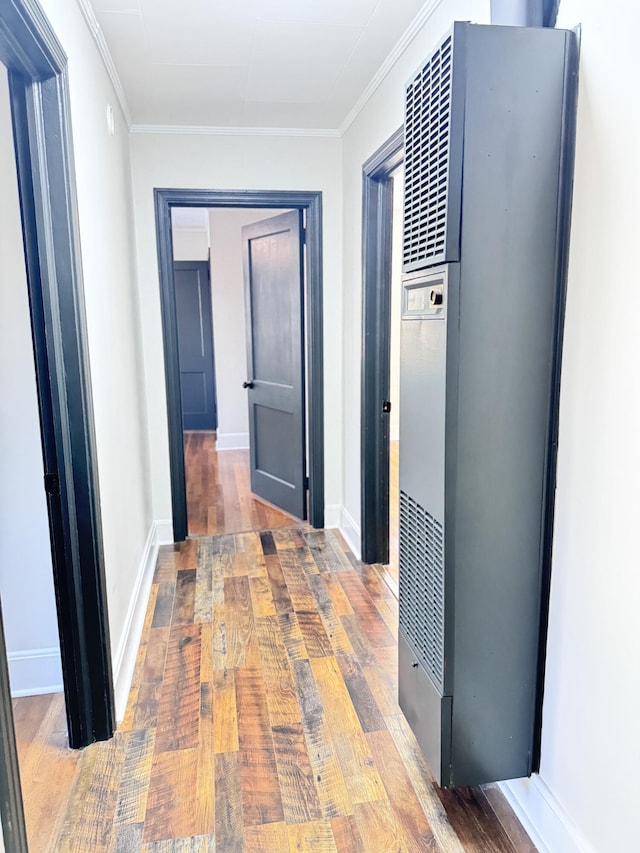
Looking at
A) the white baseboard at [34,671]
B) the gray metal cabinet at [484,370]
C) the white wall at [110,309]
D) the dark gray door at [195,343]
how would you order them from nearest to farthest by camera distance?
the gray metal cabinet at [484,370] → the white wall at [110,309] → the white baseboard at [34,671] → the dark gray door at [195,343]

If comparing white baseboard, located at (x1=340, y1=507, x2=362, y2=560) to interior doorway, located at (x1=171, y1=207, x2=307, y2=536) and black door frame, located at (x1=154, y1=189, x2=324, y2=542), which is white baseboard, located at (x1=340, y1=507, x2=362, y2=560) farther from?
interior doorway, located at (x1=171, y1=207, x2=307, y2=536)

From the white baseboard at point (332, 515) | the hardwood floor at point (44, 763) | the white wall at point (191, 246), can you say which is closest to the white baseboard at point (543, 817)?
the hardwood floor at point (44, 763)

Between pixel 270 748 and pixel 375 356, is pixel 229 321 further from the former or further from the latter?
pixel 270 748

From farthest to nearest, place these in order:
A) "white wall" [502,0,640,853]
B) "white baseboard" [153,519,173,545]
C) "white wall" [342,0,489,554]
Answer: "white baseboard" [153,519,173,545] → "white wall" [342,0,489,554] → "white wall" [502,0,640,853]

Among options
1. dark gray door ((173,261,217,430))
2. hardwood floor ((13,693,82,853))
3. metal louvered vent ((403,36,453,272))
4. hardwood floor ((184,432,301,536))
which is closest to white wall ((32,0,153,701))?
hardwood floor ((13,693,82,853))

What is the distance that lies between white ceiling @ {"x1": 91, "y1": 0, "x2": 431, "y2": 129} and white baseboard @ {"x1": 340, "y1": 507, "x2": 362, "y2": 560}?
91.7 inches

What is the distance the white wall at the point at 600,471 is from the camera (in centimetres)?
117

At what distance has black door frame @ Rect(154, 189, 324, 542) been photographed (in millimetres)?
3451

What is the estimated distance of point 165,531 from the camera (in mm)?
3691

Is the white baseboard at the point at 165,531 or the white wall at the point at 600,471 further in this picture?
the white baseboard at the point at 165,531

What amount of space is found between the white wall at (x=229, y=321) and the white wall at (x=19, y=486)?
12.3ft

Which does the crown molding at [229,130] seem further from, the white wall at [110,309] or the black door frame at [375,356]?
the black door frame at [375,356]

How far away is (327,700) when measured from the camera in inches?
84.0

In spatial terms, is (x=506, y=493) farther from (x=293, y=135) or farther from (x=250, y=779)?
(x=293, y=135)
